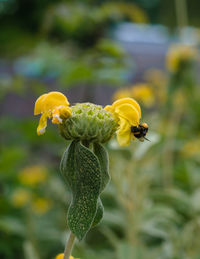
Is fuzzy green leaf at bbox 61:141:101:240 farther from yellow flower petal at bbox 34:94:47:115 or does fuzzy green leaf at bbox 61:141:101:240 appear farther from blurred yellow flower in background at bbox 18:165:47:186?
blurred yellow flower in background at bbox 18:165:47:186

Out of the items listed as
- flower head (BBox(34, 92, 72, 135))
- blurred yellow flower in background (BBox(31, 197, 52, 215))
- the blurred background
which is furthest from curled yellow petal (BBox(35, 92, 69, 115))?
blurred yellow flower in background (BBox(31, 197, 52, 215))

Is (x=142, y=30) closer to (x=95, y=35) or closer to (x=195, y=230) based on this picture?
(x=95, y=35)

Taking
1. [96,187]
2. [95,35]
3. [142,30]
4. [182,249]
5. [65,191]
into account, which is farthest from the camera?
[142,30]

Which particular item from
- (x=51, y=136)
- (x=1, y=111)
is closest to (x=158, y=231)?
(x=51, y=136)

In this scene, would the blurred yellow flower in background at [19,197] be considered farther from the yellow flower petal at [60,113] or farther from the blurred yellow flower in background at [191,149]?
the yellow flower petal at [60,113]

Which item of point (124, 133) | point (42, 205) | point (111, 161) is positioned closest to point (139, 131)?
point (124, 133)

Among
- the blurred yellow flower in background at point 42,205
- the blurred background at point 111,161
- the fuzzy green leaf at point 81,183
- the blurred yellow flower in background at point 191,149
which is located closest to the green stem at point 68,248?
the fuzzy green leaf at point 81,183
